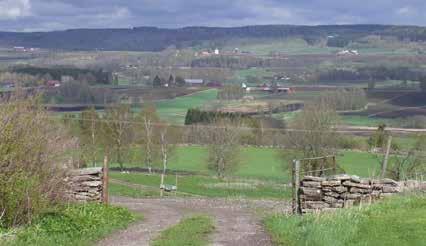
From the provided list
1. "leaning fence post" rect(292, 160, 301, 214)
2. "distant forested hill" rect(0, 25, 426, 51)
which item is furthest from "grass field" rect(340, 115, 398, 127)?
"distant forested hill" rect(0, 25, 426, 51)

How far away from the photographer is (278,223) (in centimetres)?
1652

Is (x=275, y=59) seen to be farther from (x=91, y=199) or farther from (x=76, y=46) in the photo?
(x=91, y=199)

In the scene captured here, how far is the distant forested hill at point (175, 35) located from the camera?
170 m

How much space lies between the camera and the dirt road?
14477 mm

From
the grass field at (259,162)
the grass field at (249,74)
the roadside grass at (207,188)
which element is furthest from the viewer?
the grass field at (249,74)

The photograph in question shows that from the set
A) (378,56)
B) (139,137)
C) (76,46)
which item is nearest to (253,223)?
(139,137)

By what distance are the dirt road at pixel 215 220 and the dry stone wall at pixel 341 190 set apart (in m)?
1.47

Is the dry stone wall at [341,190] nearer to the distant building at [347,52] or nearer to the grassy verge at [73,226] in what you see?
the grassy verge at [73,226]

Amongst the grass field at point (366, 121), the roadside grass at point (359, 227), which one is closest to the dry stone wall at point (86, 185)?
the roadside grass at point (359, 227)

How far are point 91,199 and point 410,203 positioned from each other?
8.31 meters

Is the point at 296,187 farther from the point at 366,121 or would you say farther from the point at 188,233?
the point at 366,121

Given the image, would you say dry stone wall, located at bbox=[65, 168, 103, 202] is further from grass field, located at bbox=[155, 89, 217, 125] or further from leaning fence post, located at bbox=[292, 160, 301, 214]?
grass field, located at bbox=[155, 89, 217, 125]

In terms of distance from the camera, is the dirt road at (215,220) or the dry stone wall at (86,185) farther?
the dry stone wall at (86,185)

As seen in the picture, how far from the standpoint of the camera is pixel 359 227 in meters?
14.4
